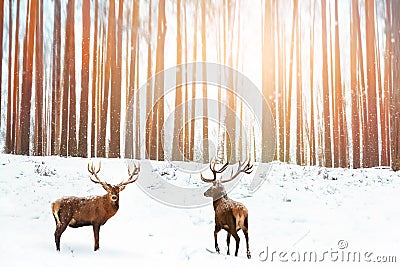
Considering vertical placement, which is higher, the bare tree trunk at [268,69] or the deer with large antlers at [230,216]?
the bare tree trunk at [268,69]

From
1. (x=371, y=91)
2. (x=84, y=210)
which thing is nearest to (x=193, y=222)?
(x=84, y=210)

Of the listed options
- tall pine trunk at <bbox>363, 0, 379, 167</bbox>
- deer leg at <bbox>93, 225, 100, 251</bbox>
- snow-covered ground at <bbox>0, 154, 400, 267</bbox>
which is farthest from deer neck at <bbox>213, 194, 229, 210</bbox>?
tall pine trunk at <bbox>363, 0, 379, 167</bbox>

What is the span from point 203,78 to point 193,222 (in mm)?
2045

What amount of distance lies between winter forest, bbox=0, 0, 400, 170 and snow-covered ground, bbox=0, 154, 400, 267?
0.38m

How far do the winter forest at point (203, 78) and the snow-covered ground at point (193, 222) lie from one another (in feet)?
1.26

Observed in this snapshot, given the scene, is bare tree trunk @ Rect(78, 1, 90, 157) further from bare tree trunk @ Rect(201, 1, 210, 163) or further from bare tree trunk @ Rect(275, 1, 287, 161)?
bare tree trunk @ Rect(275, 1, 287, 161)

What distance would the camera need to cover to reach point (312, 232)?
5113 millimetres

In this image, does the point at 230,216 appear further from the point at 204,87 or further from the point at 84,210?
the point at 204,87

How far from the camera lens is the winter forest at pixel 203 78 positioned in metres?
5.94

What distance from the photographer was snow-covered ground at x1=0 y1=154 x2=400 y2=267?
14.5 feet

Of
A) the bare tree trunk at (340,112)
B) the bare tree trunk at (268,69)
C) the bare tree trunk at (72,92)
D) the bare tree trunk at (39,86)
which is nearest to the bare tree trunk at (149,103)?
the bare tree trunk at (72,92)

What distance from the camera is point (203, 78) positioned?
240 inches

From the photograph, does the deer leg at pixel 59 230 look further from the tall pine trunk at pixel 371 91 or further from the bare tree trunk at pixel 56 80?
the tall pine trunk at pixel 371 91

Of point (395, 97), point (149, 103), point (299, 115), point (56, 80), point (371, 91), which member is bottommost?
point (299, 115)
